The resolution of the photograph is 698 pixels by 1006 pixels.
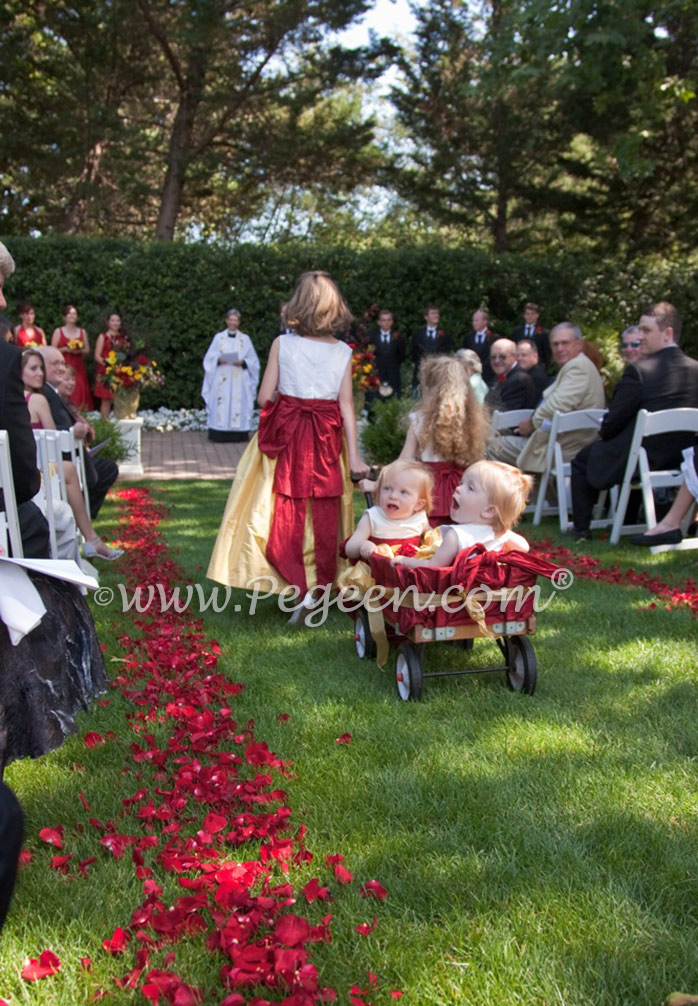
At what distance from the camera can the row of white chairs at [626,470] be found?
7715 mm

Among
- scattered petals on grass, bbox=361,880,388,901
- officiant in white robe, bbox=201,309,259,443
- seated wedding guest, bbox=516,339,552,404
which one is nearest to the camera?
scattered petals on grass, bbox=361,880,388,901

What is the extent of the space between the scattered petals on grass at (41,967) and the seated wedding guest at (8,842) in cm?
83

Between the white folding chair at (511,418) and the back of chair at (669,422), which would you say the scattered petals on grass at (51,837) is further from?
the white folding chair at (511,418)

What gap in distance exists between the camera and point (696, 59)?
2153 cm

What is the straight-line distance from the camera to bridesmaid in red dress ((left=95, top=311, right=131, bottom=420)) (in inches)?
575

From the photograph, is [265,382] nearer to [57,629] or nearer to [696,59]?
[57,629]

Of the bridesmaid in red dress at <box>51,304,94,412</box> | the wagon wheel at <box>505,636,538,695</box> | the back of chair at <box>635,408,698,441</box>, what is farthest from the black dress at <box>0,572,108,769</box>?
the bridesmaid in red dress at <box>51,304,94,412</box>

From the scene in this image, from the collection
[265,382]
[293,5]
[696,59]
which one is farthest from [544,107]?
[265,382]

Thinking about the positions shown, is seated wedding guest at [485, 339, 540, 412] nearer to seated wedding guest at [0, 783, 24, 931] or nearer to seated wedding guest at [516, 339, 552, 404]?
seated wedding guest at [516, 339, 552, 404]

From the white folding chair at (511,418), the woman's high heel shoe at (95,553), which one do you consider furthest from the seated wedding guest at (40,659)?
the white folding chair at (511,418)

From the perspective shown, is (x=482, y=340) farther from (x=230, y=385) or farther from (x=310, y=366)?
(x=310, y=366)

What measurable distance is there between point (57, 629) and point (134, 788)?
0.86 meters

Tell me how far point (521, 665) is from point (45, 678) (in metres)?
2.42

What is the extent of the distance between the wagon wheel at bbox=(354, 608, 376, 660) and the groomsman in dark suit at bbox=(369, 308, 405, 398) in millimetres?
14245
